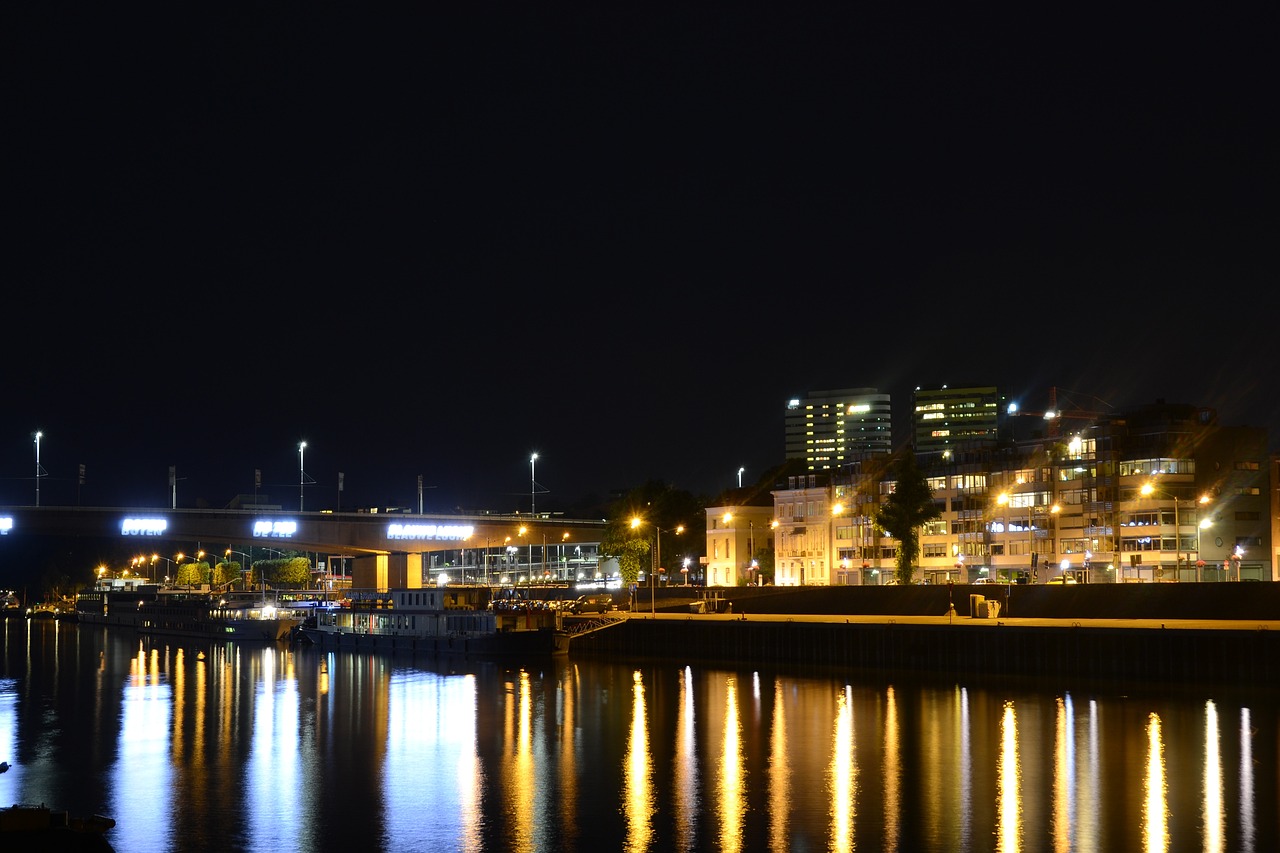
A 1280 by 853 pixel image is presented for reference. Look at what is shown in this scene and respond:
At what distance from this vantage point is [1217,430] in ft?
372

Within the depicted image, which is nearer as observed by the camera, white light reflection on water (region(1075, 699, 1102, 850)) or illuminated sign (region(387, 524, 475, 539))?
white light reflection on water (region(1075, 699, 1102, 850))

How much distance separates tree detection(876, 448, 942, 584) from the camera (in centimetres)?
11650

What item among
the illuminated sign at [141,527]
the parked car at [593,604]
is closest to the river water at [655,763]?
the parked car at [593,604]

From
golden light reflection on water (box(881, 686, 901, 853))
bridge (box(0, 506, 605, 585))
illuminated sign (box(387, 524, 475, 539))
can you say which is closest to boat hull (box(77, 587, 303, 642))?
bridge (box(0, 506, 605, 585))

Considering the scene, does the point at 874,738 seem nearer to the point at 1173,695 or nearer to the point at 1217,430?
the point at 1173,695

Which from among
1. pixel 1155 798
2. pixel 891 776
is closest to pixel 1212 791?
pixel 1155 798

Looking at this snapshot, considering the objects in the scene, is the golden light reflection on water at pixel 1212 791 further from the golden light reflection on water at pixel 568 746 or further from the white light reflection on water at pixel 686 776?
the golden light reflection on water at pixel 568 746

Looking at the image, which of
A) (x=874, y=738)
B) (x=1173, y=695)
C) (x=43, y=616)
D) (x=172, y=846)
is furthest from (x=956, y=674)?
(x=43, y=616)

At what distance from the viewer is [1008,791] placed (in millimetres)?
46031

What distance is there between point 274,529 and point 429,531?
14.8m

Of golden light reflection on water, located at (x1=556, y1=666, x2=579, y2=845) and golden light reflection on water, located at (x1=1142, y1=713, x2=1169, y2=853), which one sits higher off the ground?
golden light reflection on water, located at (x1=1142, y1=713, x2=1169, y2=853)

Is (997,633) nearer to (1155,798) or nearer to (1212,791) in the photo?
(1212,791)

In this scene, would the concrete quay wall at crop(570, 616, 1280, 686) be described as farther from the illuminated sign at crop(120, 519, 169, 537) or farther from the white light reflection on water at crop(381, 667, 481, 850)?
the illuminated sign at crop(120, 519, 169, 537)

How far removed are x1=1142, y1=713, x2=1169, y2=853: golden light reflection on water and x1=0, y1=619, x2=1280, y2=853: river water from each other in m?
0.15
